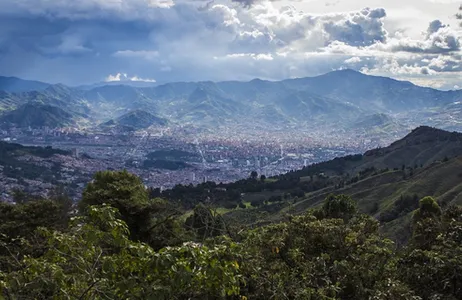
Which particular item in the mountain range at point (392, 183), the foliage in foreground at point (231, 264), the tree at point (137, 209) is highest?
the foliage in foreground at point (231, 264)

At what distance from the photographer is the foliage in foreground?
500 centimetres

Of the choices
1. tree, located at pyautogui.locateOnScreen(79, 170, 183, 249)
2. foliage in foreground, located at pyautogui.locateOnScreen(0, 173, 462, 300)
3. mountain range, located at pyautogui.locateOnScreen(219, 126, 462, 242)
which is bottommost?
mountain range, located at pyautogui.locateOnScreen(219, 126, 462, 242)

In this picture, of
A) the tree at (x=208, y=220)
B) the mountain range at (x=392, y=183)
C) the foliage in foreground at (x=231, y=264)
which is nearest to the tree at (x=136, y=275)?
the foliage in foreground at (x=231, y=264)

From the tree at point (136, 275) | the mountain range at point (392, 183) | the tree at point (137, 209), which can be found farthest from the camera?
the mountain range at point (392, 183)

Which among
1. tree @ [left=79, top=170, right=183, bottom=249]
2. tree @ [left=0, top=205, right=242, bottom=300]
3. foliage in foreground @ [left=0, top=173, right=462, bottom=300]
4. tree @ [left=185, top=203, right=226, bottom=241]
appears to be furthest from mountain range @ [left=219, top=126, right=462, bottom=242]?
tree @ [left=0, top=205, right=242, bottom=300]

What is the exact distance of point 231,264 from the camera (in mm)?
5473

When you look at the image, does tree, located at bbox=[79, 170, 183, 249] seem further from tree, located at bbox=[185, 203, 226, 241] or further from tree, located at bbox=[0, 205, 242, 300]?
tree, located at bbox=[0, 205, 242, 300]

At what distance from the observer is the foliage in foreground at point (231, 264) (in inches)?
197

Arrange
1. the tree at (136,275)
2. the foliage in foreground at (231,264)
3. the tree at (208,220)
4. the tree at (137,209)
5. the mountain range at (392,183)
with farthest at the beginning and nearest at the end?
the mountain range at (392,183), the tree at (137,209), the tree at (208,220), the foliage in foreground at (231,264), the tree at (136,275)

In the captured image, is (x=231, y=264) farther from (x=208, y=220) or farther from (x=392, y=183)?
(x=392, y=183)

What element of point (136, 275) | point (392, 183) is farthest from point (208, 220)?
point (392, 183)

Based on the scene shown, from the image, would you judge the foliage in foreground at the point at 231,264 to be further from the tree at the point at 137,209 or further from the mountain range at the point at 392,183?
the mountain range at the point at 392,183

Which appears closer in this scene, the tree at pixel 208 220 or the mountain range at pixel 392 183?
the tree at pixel 208 220

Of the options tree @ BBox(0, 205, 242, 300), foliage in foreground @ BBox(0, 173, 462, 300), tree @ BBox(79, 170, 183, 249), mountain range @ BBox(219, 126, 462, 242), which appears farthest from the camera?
mountain range @ BBox(219, 126, 462, 242)
